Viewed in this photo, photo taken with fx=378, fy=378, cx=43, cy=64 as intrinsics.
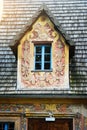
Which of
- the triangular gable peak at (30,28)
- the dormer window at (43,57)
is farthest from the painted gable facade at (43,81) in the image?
the dormer window at (43,57)

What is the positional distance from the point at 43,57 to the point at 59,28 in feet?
4.41

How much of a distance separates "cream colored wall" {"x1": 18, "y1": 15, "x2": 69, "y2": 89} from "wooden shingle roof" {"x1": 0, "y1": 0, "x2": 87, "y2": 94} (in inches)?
14.1

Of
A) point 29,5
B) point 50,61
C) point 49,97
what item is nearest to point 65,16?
point 29,5

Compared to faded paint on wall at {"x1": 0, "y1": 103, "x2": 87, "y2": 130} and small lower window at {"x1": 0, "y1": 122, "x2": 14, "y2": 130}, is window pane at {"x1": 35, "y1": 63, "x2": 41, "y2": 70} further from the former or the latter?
small lower window at {"x1": 0, "y1": 122, "x2": 14, "y2": 130}

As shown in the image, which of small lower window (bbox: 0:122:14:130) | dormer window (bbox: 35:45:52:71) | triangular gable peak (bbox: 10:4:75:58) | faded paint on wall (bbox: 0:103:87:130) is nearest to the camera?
faded paint on wall (bbox: 0:103:87:130)

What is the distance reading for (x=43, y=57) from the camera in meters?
15.4

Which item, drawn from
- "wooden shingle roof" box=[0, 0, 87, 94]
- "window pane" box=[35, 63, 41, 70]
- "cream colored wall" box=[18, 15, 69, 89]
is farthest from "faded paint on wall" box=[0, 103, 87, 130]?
"window pane" box=[35, 63, 41, 70]

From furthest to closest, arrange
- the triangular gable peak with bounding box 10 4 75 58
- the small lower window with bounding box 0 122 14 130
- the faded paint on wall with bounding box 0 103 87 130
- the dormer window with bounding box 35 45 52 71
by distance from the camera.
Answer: the dormer window with bounding box 35 45 52 71 < the triangular gable peak with bounding box 10 4 75 58 < the small lower window with bounding box 0 122 14 130 < the faded paint on wall with bounding box 0 103 87 130

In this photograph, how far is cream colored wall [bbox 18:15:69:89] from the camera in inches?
594

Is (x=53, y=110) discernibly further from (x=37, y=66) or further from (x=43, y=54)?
(x=43, y=54)

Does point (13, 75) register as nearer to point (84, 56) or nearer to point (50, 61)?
point (50, 61)

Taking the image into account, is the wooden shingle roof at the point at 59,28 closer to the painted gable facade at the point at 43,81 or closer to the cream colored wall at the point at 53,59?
the painted gable facade at the point at 43,81

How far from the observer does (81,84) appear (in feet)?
48.8

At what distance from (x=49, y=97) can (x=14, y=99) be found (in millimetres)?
1392
